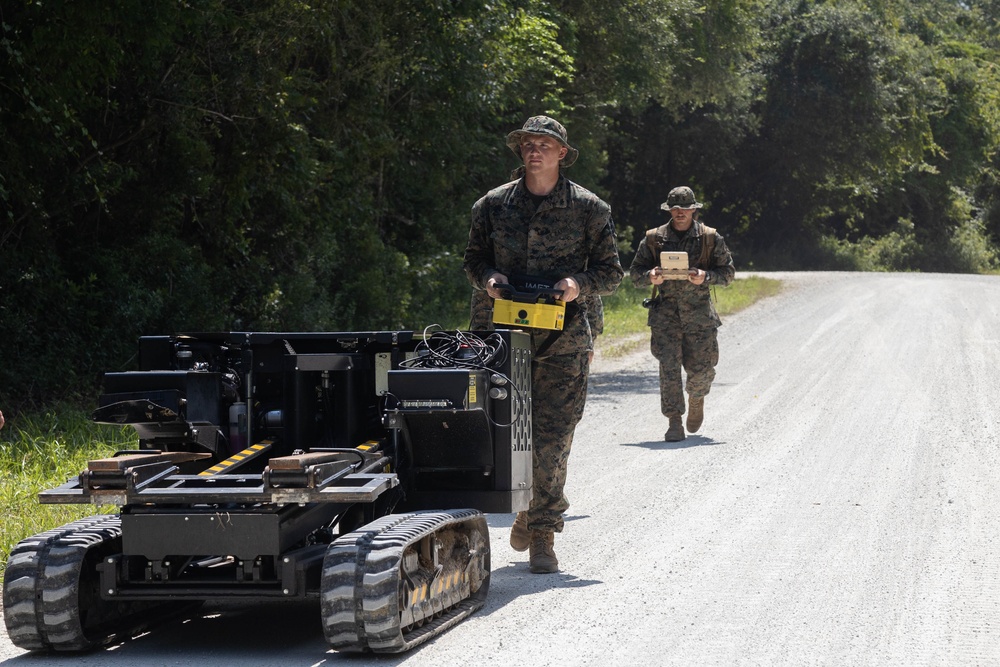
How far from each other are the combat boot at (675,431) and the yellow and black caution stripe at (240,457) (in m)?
6.23

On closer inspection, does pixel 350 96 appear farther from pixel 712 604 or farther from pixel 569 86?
pixel 712 604

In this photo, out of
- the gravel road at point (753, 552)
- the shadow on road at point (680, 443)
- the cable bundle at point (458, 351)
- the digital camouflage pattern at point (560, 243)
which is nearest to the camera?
the gravel road at point (753, 552)

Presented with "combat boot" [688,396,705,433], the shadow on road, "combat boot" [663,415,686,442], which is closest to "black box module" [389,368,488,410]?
the shadow on road

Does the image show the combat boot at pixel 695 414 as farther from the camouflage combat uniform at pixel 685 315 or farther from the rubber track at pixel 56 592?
the rubber track at pixel 56 592

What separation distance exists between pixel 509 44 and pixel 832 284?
53.8 feet

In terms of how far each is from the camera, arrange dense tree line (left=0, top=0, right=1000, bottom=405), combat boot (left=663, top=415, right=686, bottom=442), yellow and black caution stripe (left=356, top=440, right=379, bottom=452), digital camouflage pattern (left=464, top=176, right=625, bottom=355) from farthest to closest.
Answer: dense tree line (left=0, top=0, right=1000, bottom=405), combat boot (left=663, top=415, right=686, bottom=442), digital camouflage pattern (left=464, top=176, right=625, bottom=355), yellow and black caution stripe (left=356, top=440, right=379, bottom=452)

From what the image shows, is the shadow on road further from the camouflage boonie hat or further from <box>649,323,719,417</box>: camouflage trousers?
the camouflage boonie hat

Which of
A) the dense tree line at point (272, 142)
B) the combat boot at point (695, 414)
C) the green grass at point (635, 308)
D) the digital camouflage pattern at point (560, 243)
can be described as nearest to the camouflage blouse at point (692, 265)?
the combat boot at point (695, 414)

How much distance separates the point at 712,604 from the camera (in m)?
6.16

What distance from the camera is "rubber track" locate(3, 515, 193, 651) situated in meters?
5.24

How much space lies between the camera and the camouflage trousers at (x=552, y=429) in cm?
705

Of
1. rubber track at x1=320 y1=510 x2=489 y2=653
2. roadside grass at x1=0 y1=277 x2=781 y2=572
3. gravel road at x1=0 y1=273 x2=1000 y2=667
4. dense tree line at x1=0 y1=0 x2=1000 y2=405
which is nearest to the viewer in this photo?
rubber track at x1=320 y1=510 x2=489 y2=653

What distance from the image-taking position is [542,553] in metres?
7.02

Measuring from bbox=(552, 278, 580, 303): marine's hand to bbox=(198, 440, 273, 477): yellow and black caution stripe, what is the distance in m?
1.76
